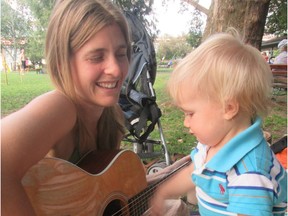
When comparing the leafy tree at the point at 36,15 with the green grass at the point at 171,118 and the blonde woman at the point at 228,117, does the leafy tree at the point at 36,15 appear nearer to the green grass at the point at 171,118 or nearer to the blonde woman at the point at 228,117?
the green grass at the point at 171,118

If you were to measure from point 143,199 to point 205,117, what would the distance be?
1.90 feet

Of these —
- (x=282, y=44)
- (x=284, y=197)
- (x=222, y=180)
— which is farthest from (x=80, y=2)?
(x=282, y=44)

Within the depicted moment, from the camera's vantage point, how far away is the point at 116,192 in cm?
123

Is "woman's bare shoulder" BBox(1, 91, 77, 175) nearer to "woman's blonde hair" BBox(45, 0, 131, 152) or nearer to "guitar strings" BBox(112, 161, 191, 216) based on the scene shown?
"woman's blonde hair" BBox(45, 0, 131, 152)

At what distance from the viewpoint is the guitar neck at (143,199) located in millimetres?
1315

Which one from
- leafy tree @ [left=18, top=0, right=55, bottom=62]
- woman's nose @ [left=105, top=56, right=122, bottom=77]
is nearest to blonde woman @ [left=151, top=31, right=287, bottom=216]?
woman's nose @ [left=105, top=56, right=122, bottom=77]

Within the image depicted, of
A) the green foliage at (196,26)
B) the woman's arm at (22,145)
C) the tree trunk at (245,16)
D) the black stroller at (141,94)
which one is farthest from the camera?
the green foliage at (196,26)

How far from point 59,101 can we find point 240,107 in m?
0.56

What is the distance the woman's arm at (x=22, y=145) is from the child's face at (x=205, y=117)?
0.41 metres

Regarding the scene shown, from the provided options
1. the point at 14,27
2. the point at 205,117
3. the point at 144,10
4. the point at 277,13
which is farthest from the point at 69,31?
Answer: the point at 277,13

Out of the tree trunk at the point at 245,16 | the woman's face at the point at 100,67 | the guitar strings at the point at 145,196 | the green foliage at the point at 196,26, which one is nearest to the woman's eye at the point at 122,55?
the woman's face at the point at 100,67

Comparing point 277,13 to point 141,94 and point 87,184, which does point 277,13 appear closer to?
point 141,94

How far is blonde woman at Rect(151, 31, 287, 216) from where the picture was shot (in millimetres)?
892

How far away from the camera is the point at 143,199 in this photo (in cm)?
137
